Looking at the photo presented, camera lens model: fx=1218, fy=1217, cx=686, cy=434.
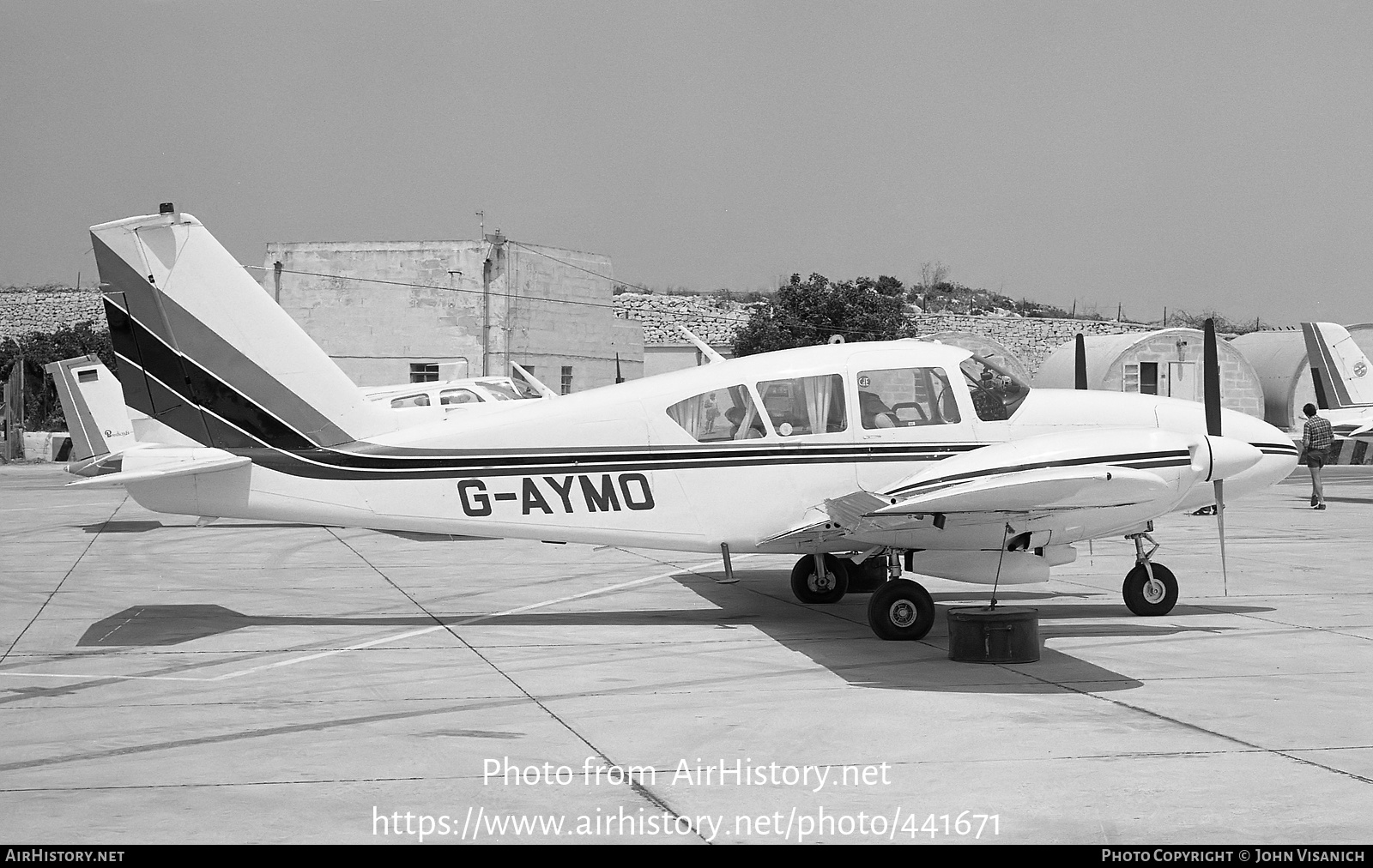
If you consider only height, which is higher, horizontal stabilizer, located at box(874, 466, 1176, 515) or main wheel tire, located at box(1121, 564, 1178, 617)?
horizontal stabilizer, located at box(874, 466, 1176, 515)

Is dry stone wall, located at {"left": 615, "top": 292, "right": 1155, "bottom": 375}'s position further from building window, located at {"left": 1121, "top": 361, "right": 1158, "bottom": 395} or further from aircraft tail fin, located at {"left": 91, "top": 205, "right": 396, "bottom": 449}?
aircraft tail fin, located at {"left": 91, "top": 205, "right": 396, "bottom": 449}

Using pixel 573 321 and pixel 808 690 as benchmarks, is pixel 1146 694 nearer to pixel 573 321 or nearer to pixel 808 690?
pixel 808 690

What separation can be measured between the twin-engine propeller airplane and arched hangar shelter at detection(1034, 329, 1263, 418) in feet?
31.6

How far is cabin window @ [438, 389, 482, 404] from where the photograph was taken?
24.5 meters

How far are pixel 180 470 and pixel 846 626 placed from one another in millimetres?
5934

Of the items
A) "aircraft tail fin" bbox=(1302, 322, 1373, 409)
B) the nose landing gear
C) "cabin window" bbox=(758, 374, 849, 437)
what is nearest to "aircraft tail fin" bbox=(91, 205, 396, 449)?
"cabin window" bbox=(758, 374, 849, 437)

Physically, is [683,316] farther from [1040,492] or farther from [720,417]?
[1040,492]

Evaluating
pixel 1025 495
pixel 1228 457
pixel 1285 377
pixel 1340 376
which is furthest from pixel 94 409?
pixel 1285 377

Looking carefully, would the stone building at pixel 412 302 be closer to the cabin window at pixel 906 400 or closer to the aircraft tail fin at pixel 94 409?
the aircraft tail fin at pixel 94 409

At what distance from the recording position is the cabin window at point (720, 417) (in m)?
10.8

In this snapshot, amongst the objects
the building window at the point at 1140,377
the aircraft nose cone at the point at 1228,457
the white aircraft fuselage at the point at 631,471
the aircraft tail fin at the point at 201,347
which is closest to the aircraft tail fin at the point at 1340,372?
the building window at the point at 1140,377

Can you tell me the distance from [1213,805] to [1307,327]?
2859 cm

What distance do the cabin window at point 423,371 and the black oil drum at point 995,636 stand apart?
38223mm

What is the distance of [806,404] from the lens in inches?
427
